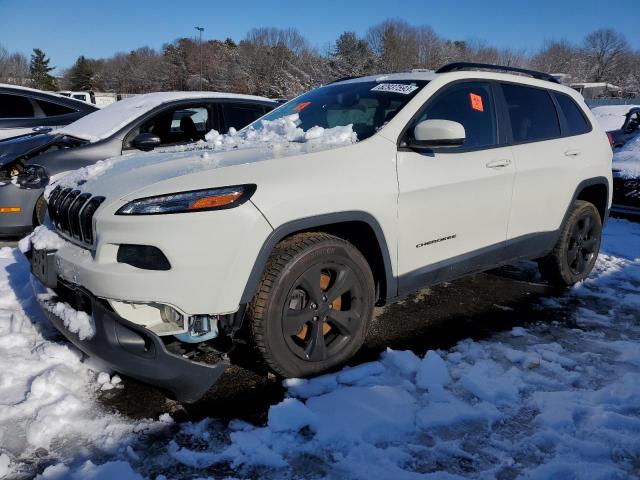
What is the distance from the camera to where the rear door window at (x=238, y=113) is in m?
6.00

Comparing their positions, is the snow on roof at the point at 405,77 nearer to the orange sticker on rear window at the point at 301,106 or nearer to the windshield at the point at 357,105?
the windshield at the point at 357,105

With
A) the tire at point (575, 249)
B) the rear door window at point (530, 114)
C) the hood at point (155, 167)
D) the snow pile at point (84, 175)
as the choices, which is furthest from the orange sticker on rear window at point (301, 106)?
the tire at point (575, 249)

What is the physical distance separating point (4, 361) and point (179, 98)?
3.62 metres

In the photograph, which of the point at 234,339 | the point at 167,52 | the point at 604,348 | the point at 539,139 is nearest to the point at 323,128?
the point at 234,339

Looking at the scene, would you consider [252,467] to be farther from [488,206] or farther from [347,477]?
[488,206]

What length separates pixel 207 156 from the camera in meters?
2.77

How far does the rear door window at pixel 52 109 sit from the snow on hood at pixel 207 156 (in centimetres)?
519

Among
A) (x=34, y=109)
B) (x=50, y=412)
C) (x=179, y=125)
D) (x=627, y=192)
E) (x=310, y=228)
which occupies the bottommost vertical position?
(x=50, y=412)

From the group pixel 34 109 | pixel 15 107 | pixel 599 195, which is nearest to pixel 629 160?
pixel 599 195

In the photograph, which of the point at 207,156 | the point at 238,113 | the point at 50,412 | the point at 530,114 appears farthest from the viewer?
the point at 238,113

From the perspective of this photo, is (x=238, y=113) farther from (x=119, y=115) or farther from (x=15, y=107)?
(x=15, y=107)

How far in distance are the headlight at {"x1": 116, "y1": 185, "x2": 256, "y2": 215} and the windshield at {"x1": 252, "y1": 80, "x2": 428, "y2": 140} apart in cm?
102

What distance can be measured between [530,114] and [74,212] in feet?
10.8

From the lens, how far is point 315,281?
2668 millimetres
